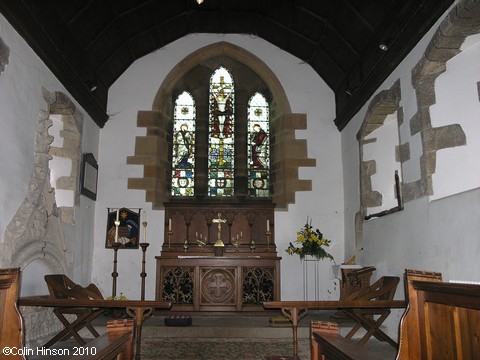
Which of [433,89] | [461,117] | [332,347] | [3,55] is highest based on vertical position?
[3,55]

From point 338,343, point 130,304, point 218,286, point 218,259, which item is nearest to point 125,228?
point 218,259

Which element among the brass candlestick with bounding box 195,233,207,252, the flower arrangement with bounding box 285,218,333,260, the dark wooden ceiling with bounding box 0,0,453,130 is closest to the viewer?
the dark wooden ceiling with bounding box 0,0,453,130

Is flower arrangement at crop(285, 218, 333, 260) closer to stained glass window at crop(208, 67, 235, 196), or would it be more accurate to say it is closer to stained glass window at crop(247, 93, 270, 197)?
stained glass window at crop(247, 93, 270, 197)

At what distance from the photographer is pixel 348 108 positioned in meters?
7.32

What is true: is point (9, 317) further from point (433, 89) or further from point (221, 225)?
point (221, 225)

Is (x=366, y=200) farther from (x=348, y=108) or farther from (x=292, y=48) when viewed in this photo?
(x=292, y=48)

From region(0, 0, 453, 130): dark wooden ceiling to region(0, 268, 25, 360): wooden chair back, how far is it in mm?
3290

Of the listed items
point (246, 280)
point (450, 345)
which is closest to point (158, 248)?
point (246, 280)

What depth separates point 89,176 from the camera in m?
7.20

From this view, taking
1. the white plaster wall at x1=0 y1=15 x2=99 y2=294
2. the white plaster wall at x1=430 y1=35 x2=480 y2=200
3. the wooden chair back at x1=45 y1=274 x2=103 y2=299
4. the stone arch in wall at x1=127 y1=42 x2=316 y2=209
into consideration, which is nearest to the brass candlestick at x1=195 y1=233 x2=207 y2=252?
the stone arch in wall at x1=127 y1=42 x2=316 y2=209

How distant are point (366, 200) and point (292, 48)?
10.7 feet

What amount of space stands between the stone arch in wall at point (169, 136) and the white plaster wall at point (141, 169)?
0.35 ft

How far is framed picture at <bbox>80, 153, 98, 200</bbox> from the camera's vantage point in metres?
6.90

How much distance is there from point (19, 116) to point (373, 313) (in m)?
4.24
